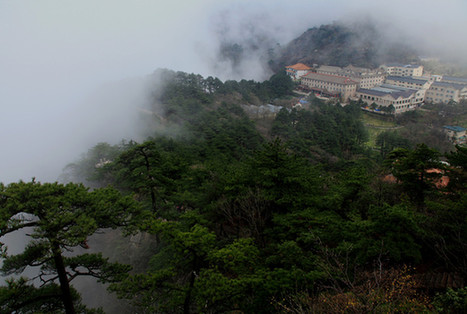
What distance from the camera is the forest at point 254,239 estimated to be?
17.6ft

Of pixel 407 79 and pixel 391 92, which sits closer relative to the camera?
pixel 391 92

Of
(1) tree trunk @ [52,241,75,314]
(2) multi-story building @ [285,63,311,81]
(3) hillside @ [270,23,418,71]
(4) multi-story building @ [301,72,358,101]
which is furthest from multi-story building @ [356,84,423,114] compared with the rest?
(1) tree trunk @ [52,241,75,314]

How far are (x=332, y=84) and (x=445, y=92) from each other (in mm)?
18797

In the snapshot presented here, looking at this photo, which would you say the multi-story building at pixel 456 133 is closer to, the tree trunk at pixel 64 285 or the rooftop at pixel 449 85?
the rooftop at pixel 449 85

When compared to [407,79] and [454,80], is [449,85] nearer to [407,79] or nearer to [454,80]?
[407,79]

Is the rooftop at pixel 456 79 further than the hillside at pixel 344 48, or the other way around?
the hillside at pixel 344 48

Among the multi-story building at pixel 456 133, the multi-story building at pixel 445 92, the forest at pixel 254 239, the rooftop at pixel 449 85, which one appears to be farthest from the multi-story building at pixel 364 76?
the forest at pixel 254 239

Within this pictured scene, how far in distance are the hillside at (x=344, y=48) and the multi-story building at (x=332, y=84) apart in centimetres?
1997

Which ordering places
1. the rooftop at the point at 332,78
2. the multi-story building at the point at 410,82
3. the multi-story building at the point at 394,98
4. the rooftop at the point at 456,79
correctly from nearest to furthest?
the multi-story building at the point at 394,98, the multi-story building at the point at 410,82, the rooftop at the point at 332,78, the rooftop at the point at 456,79

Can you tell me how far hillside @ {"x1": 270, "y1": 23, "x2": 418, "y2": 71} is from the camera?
7031cm

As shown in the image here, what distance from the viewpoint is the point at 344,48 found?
75312 millimetres

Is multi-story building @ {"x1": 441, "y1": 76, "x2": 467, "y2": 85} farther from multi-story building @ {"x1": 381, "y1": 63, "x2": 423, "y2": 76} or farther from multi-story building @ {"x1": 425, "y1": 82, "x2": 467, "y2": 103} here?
multi-story building @ {"x1": 381, "y1": 63, "x2": 423, "y2": 76}

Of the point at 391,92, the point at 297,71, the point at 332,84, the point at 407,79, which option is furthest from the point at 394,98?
the point at 297,71

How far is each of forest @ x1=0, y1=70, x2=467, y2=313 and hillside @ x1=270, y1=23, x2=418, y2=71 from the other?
6524 centimetres
